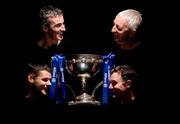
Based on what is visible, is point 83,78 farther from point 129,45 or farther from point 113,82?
point 129,45

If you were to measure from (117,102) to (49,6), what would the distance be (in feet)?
1.95

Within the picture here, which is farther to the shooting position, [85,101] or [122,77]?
[122,77]

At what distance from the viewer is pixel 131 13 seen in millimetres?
2449

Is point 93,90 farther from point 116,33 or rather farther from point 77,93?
point 116,33

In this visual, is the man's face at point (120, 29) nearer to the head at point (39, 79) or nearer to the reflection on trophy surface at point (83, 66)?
the reflection on trophy surface at point (83, 66)

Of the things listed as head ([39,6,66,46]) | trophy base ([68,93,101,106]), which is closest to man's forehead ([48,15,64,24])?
head ([39,6,66,46])

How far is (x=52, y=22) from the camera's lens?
2.45 meters

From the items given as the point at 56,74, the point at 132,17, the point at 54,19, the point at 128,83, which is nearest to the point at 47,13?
the point at 54,19

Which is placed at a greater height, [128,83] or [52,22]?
[52,22]

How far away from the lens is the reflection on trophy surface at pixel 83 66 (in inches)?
92.4

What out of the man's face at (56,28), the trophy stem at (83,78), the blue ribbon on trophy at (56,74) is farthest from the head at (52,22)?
the trophy stem at (83,78)

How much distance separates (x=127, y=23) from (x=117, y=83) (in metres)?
0.30

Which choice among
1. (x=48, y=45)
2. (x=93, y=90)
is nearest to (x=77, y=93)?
(x=93, y=90)

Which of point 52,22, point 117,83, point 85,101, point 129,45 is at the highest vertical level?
point 52,22
